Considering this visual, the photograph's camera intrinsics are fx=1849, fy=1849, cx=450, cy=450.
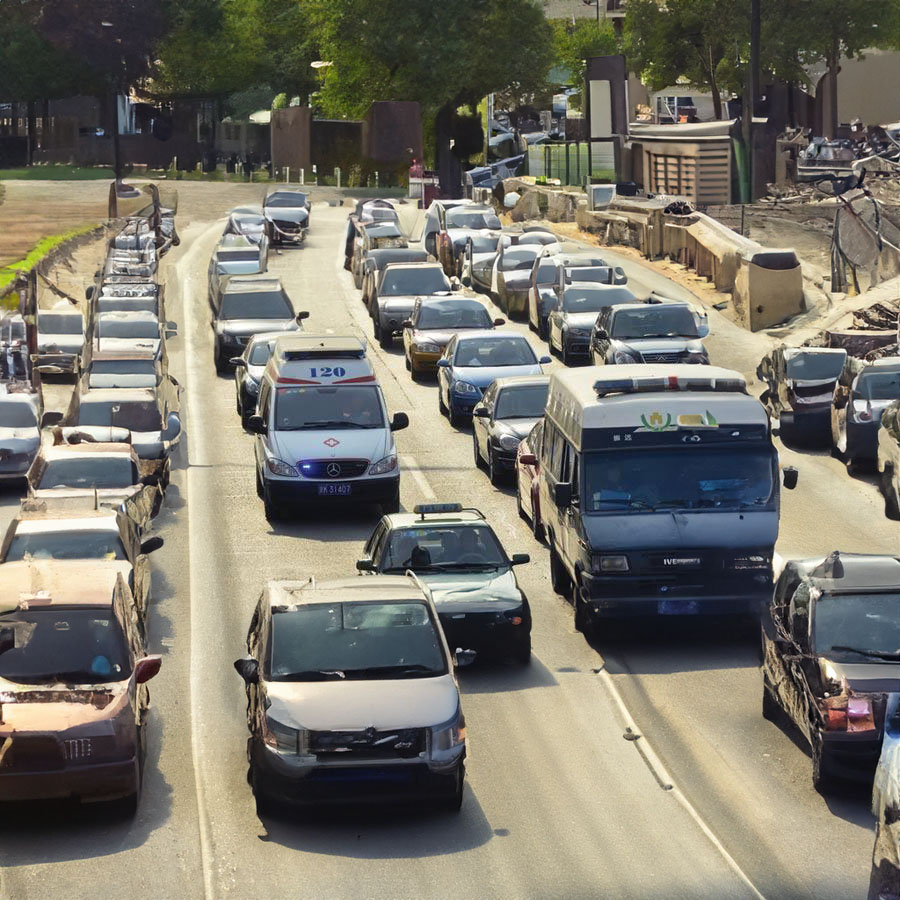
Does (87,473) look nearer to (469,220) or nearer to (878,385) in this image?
(878,385)

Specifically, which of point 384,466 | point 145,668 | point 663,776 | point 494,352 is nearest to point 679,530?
point 663,776

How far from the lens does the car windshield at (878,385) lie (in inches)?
1118

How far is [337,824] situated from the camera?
13906 millimetres

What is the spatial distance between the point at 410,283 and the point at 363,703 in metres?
29.5

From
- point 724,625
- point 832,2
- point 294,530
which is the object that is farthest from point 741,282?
point 832,2

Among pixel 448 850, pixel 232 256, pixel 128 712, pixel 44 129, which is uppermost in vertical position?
pixel 44 129

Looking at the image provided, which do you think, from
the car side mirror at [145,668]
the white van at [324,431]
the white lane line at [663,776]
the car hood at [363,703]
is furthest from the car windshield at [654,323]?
the car side mirror at [145,668]

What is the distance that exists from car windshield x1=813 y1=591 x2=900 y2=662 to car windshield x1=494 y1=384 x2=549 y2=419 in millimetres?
12569

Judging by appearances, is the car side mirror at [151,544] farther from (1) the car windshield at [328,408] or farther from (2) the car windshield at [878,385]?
(2) the car windshield at [878,385]

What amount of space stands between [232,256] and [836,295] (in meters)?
16.2

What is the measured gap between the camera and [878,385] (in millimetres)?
28500

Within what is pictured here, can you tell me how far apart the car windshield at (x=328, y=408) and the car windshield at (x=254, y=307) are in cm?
1326

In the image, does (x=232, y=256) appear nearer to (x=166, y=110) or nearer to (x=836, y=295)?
(x=836, y=295)

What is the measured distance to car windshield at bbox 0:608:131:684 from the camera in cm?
1416
